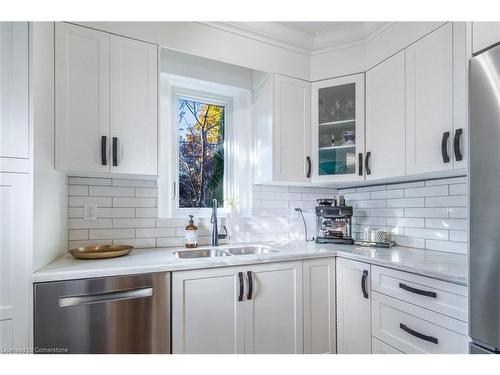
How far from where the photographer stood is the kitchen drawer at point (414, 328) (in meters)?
1.32

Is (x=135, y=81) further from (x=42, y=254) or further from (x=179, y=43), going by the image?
(x=42, y=254)

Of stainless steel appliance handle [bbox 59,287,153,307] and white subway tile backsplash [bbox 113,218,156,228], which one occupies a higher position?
white subway tile backsplash [bbox 113,218,156,228]

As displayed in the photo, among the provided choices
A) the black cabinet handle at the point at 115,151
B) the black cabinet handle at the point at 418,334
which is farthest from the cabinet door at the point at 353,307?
the black cabinet handle at the point at 115,151

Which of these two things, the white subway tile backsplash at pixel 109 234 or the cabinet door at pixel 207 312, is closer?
the cabinet door at pixel 207 312

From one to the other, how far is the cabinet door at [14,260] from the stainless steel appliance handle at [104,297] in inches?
6.1

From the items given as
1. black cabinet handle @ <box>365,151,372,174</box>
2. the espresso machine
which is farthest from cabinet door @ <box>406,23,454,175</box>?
the espresso machine

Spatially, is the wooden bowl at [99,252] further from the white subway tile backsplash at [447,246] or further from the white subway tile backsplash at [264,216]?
the white subway tile backsplash at [447,246]

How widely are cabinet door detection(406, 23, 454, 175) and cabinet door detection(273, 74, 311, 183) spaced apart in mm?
746

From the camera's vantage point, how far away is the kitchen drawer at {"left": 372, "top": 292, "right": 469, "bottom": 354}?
132cm

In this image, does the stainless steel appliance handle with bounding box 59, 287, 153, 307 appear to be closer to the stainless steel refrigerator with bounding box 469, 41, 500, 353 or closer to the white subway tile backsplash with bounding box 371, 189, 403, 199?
the stainless steel refrigerator with bounding box 469, 41, 500, 353

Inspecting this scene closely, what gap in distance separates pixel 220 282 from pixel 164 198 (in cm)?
88

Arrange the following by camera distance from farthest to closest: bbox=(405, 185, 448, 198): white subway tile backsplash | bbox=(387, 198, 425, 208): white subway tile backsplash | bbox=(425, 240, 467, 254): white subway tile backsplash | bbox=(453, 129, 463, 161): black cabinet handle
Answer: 1. bbox=(387, 198, 425, 208): white subway tile backsplash
2. bbox=(405, 185, 448, 198): white subway tile backsplash
3. bbox=(425, 240, 467, 254): white subway tile backsplash
4. bbox=(453, 129, 463, 161): black cabinet handle

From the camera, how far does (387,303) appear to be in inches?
66.0

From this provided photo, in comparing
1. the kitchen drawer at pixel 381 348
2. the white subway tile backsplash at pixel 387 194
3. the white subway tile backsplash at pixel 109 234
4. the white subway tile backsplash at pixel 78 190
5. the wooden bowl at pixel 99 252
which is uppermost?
the white subway tile backsplash at pixel 78 190
